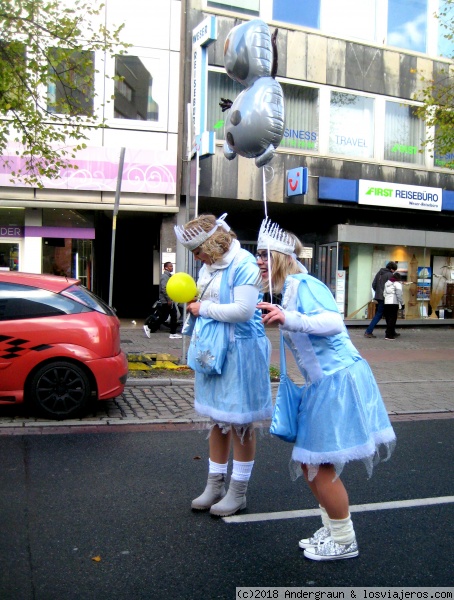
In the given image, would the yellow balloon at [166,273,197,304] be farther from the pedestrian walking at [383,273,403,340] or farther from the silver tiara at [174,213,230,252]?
the pedestrian walking at [383,273,403,340]

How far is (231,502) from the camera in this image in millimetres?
4082

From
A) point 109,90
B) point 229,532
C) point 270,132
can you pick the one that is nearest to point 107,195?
point 109,90

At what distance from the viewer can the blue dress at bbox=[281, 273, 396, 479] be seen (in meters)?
3.21

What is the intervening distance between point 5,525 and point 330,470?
6.73 feet

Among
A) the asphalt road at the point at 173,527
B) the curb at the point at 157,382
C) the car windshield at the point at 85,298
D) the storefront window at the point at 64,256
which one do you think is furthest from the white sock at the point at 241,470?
the storefront window at the point at 64,256

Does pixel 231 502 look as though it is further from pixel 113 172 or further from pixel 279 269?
pixel 113 172

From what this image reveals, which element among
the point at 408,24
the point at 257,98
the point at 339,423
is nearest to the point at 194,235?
the point at 257,98

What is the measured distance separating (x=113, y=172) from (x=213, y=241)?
40.1ft

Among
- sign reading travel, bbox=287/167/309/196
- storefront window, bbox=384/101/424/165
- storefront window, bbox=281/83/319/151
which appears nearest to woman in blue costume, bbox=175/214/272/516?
sign reading travel, bbox=287/167/309/196

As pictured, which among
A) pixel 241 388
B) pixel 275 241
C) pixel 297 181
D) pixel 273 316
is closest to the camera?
pixel 273 316

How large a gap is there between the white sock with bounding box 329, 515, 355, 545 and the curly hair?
1699 millimetres

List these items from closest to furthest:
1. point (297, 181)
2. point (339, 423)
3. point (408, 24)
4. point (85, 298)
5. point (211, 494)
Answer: point (339, 423)
point (211, 494)
point (85, 298)
point (297, 181)
point (408, 24)

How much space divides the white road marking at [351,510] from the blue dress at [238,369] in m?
0.67

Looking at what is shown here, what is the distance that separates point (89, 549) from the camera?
3.57 m
